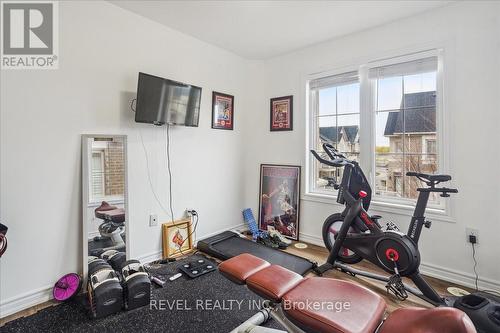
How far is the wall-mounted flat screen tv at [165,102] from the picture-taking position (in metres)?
2.42

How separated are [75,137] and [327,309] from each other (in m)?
2.34

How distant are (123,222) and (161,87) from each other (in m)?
1.40

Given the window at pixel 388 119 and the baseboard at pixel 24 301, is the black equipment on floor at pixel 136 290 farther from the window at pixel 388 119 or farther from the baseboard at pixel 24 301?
the window at pixel 388 119

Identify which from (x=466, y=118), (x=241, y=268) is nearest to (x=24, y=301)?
(x=241, y=268)

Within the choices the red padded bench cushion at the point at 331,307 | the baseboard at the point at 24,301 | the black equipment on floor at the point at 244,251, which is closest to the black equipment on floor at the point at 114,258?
the baseboard at the point at 24,301

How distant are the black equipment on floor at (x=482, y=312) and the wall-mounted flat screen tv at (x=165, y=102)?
2.84 m

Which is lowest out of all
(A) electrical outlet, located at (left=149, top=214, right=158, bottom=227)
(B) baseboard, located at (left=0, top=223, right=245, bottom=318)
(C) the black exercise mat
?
(C) the black exercise mat

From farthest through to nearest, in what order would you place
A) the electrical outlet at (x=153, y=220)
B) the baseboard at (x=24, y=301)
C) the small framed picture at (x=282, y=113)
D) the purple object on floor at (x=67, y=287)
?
the small framed picture at (x=282, y=113) → the electrical outlet at (x=153, y=220) → the purple object on floor at (x=67, y=287) → the baseboard at (x=24, y=301)

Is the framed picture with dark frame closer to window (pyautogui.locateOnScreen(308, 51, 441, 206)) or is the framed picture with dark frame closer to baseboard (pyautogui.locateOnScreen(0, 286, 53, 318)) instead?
window (pyautogui.locateOnScreen(308, 51, 441, 206))

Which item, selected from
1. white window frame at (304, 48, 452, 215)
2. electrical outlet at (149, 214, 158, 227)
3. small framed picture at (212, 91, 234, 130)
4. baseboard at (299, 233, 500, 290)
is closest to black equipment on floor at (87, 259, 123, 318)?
electrical outlet at (149, 214, 158, 227)

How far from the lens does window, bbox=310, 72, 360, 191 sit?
3.08 metres

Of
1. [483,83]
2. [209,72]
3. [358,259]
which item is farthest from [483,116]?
[209,72]

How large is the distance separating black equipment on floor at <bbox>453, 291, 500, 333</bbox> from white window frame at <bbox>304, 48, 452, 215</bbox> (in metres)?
0.83

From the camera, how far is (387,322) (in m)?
1.04
